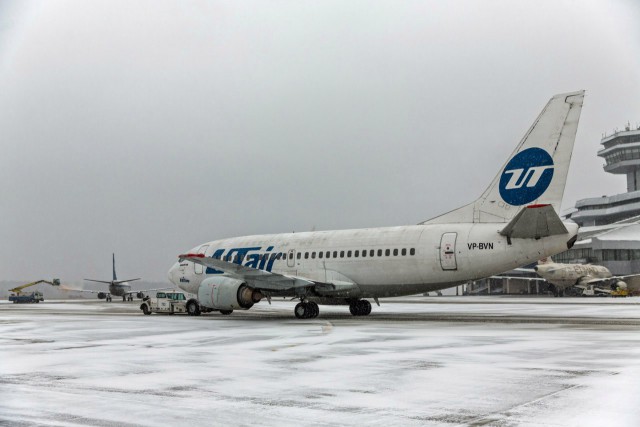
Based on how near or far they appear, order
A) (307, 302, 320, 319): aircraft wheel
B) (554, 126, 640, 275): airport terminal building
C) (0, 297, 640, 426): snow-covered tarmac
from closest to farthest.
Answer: (0, 297, 640, 426): snow-covered tarmac → (307, 302, 320, 319): aircraft wheel → (554, 126, 640, 275): airport terminal building

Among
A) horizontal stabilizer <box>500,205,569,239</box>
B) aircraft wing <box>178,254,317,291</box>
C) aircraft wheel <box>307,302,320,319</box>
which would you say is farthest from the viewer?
aircraft wheel <box>307,302,320,319</box>

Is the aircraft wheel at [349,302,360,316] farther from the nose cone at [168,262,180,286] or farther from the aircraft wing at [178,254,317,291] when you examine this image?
the nose cone at [168,262,180,286]

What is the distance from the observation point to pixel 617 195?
136m

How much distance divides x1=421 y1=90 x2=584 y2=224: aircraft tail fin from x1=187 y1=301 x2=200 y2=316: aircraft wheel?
16.3m

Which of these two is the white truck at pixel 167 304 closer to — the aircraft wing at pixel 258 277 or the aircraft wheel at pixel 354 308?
the aircraft wing at pixel 258 277

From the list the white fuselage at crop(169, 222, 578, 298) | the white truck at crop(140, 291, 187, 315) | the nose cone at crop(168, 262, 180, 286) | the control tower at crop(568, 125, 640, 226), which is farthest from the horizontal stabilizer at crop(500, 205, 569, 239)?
the control tower at crop(568, 125, 640, 226)

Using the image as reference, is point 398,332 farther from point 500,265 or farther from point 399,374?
point 399,374

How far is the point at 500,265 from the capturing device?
2706 cm

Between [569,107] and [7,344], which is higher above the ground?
[569,107]

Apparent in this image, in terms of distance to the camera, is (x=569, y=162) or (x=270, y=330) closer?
(x=270, y=330)

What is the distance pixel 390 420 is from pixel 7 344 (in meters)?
14.0

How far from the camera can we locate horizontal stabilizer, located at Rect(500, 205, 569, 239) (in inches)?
976

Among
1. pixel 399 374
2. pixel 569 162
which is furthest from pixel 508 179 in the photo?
pixel 399 374

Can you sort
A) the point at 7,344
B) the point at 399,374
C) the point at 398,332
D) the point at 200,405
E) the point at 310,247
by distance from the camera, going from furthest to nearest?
the point at 310,247, the point at 398,332, the point at 7,344, the point at 399,374, the point at 200,405
